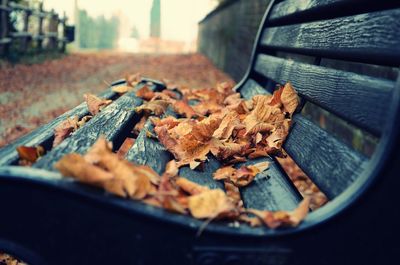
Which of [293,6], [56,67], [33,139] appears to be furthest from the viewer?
[56,67]

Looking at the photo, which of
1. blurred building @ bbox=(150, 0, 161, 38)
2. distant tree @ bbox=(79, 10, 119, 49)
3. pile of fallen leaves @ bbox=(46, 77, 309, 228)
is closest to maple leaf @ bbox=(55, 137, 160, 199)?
pile of fallen leaves @ bbox=(46, 77, 309, 228)

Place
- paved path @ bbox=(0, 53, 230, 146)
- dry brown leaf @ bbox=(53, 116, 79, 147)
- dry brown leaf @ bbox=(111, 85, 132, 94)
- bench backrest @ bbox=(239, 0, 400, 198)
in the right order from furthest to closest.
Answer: paved path @ bbox=(0, 53, 230, 146) → dry brown leaf @ bbox=(111, 85, 132, 94) → dry brown leaf @ bbox=(53, 116, 79, 147) → bench backrest @ bbox=(239, 0, 400, 198)

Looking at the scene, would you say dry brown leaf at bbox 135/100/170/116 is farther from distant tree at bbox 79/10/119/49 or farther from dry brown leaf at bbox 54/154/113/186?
distant tree at bbox 79/10/119/49

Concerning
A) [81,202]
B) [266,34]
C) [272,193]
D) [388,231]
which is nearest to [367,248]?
[388,231]

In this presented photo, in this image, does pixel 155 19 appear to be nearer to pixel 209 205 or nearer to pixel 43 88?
pixel 43 88

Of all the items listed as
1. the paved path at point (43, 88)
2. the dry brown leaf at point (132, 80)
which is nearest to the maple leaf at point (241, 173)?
the dry brown leaf at point (132, 80)

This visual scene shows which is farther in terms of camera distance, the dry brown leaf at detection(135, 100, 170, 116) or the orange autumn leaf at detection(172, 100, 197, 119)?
the orange autumn leaf at detection(172, 100, 197, 119)

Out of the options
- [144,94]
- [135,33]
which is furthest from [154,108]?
[135,33]
